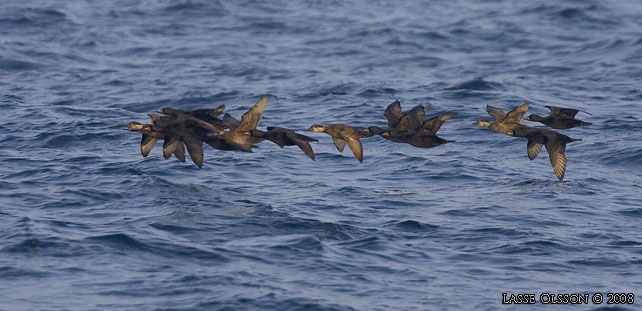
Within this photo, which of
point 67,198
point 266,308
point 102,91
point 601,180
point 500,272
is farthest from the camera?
point 102,91

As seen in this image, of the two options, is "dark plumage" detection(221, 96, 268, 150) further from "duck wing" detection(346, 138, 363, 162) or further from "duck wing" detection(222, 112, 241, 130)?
"duck wing" detection(346, 138, 363, 162)

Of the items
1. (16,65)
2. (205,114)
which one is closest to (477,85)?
(205,114)

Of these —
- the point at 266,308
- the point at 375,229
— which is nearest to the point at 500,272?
the point at 375,229

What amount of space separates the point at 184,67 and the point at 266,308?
17916mm

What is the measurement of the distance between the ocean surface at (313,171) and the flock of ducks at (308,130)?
66cm

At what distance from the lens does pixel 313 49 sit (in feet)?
113

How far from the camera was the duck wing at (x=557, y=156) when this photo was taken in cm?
2062

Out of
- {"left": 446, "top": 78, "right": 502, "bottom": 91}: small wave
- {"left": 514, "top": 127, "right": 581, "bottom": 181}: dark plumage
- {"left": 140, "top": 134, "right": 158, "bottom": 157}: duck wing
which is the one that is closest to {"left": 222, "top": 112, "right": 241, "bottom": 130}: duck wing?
{"left": 140, "top": 134, "right": 158, "bottom": 157}: duck wing

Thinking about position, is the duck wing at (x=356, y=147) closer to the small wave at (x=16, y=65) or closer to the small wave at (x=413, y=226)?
the small wave at (x=413, y=226)

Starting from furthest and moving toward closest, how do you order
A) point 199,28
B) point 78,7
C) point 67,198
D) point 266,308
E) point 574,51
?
point 78,7
point 199,28
point 574,51
point 67,198
point 266,308

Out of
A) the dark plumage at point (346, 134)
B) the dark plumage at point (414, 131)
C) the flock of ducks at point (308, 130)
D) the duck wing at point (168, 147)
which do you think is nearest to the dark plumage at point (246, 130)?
the flock of ducks at point (308, 130)

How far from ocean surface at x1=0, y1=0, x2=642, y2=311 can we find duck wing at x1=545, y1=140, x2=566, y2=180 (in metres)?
0.26

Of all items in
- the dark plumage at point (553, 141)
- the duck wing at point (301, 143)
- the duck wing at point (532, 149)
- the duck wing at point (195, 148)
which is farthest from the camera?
the duck wing at point (532, 149)

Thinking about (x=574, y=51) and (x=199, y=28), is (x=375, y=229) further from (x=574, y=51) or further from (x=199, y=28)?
(x=199, y=28)
